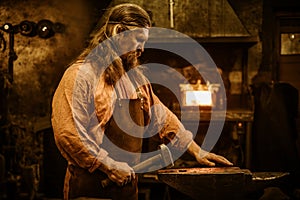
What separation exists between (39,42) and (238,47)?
10.3ft

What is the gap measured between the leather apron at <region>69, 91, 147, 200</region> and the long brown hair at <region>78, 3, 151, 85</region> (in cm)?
25

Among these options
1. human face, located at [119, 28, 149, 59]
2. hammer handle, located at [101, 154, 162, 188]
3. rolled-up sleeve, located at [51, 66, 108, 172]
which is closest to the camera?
rolled-up sleeve, located at [51, 66, 108, 172]

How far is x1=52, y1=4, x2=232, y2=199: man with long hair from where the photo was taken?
3.21 metres

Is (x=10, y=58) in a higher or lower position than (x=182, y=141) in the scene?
higher

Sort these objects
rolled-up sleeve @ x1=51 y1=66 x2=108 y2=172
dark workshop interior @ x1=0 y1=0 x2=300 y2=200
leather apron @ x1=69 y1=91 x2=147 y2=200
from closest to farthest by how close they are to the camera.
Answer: rolled-up sleeve @ x1=51 y1=66 x2=108 y2=172, leather apron @ x1=69 y1=91 x2=147 y2=200, dark workshop interior @ x1=0 y1=0 x2=300 y2=200

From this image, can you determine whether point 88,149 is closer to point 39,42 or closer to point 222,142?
point 222,142

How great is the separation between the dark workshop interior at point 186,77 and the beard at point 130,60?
2.60 m

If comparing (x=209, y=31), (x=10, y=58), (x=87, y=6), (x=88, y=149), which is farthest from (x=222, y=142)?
(x=88, y=149)

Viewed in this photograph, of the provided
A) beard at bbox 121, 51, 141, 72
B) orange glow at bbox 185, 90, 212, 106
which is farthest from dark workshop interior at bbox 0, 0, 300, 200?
beard at bbox 121, 51, 141, 72

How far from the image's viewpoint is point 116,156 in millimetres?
3553

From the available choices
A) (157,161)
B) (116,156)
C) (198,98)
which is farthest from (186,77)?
(157,161)

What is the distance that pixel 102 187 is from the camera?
343 cm

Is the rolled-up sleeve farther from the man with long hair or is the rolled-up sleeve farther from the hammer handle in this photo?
the hammer handle

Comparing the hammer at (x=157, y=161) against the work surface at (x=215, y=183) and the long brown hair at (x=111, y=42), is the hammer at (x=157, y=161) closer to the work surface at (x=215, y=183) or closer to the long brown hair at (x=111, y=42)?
the work surface at (x=215, y=183)
